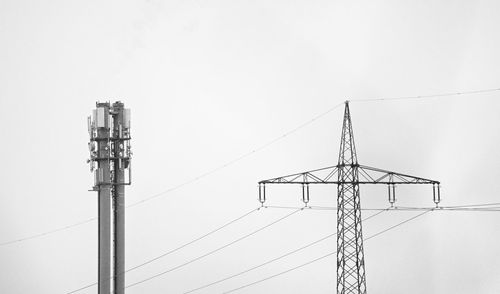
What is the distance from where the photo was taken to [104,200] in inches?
1738

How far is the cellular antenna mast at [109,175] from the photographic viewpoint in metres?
44.0

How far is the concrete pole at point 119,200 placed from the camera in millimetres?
44375

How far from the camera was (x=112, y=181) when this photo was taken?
1763 inches

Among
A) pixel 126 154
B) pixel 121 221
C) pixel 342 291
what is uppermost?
pixel 126 154

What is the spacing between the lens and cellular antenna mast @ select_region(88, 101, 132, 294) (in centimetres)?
4400

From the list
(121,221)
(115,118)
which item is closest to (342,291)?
(121,221)

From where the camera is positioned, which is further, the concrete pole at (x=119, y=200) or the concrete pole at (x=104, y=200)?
the concrete pole at (x=119, y=200)

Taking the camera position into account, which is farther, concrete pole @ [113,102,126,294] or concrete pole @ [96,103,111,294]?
concrete pole @ [113,102,126,294]

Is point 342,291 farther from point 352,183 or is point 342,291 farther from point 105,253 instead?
point 105,253

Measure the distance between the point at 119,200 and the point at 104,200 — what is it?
3.59ft

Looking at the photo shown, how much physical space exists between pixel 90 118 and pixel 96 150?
1801 mm

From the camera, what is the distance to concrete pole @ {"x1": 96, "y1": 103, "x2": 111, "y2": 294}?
4394 cm

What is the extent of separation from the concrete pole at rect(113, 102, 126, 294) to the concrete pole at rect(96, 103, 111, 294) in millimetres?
518

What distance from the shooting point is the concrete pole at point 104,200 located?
43938 millimetres
